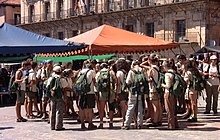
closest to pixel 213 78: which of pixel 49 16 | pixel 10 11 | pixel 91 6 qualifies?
pixel 91 6

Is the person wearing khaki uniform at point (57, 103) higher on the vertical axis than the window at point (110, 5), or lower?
lower

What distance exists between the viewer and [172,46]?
15.9m

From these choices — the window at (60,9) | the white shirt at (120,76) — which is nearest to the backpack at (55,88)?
the white shirt at (120,76)

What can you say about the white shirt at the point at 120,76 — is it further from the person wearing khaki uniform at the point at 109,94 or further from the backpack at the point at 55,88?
A: the backpack at the point at 55,88

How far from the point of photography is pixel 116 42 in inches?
579

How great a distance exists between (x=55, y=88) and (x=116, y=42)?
4523mm

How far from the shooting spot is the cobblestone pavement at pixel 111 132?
980 centimetres

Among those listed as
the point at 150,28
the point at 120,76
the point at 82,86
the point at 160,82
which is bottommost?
the point at 82,86

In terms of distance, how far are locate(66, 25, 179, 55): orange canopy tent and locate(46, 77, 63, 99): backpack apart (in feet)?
10.8

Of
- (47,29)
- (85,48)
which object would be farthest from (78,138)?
(47,29)

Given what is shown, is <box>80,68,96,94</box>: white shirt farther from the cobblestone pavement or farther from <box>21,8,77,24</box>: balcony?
<box>21,8,77,24</box>: balcony

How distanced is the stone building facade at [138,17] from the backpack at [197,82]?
1966cm

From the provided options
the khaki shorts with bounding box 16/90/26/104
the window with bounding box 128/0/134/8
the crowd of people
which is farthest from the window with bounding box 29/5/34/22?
the crowd of people

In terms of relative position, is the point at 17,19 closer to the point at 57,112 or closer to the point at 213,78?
the point at 213,78
